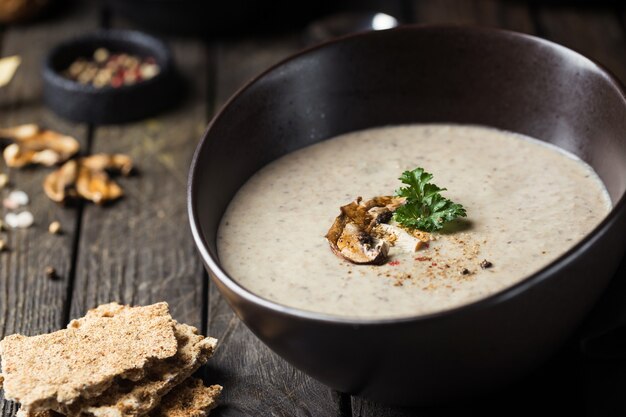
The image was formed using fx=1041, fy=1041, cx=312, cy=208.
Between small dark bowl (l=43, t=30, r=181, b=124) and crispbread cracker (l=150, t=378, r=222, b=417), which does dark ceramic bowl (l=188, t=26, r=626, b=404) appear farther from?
small dark bowl (l=43, t=30, r=181, b=124)

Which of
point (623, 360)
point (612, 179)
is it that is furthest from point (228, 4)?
point (623, 360)

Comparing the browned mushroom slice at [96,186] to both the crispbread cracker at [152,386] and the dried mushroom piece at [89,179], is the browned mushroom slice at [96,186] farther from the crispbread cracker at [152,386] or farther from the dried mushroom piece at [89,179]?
the crispbread cracker at [152,386]

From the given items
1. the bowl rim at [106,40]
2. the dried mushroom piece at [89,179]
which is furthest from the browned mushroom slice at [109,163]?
the bowl rim at [106,40]

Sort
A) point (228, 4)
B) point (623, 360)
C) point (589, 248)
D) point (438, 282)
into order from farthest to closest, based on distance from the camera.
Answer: point (228, 4), point (623, 360), point (438, 282), point (589, 248)

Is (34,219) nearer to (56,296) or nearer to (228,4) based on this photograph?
(56,296)

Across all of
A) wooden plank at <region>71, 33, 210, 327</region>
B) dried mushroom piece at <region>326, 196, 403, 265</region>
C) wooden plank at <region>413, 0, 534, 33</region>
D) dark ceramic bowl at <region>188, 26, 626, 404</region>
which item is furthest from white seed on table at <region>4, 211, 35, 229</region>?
wooden plank at <region>413, 0, 534, 33</region>

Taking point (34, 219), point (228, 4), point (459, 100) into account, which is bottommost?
point (34, 219)

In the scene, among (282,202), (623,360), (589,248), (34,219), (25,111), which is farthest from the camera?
(25,111)

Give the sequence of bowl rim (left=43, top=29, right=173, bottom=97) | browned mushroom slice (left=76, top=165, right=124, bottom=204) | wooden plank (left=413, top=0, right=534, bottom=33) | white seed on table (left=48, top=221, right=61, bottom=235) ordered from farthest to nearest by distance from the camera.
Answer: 1. wooden plank (left=413, top=0, right=534, bottom=33)
2. bowl rim (left=43, top=29, right=173, bottom=97)
3. browned mushroom slice (left=76, top=165, right=124, bottom=204)
4. white seed on table (left=48, top=221, right=61, bottom=235)
